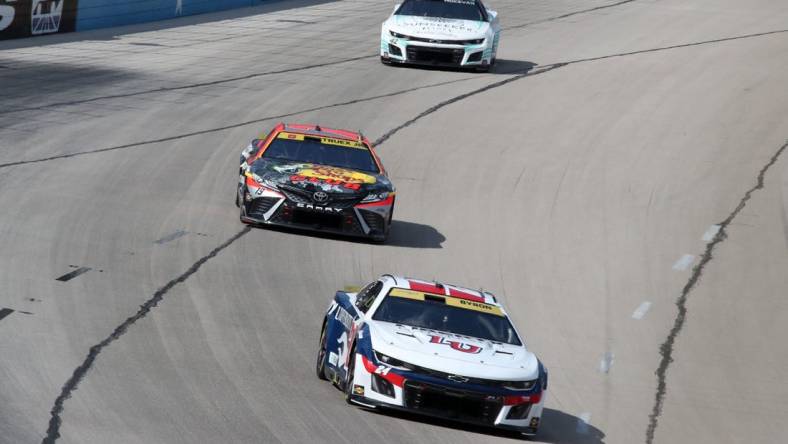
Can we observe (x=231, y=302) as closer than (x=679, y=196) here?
Yes

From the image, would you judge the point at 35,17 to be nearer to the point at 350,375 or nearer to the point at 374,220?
the point at 374,220

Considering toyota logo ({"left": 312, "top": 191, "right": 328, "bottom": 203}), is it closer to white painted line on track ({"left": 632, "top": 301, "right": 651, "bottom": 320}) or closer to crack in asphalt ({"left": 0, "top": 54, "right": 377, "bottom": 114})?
white painted line on track ({"left": 632, "top": 301, "right": 651, "bottom": 320})

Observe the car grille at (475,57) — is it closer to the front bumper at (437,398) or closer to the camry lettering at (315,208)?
the camry lettering at (315,208)

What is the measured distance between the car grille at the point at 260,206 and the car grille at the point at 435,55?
39.4 feet

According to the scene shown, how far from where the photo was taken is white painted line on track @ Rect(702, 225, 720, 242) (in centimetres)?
1974

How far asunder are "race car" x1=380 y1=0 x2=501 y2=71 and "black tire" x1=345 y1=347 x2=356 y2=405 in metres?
18.1

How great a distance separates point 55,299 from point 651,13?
2857cm

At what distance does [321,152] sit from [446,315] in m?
6.93

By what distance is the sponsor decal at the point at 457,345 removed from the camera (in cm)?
1111

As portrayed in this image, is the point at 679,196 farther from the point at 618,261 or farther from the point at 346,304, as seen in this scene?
the point at 346,304

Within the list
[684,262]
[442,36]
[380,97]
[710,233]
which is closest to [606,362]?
[684,262]

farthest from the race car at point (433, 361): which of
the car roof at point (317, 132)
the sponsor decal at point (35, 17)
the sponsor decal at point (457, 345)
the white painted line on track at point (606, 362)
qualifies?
the sponsor decal at point (35, 17)

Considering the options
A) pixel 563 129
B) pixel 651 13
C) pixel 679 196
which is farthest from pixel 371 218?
pixel 651 13

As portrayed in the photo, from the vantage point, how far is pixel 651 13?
39.0 metres
